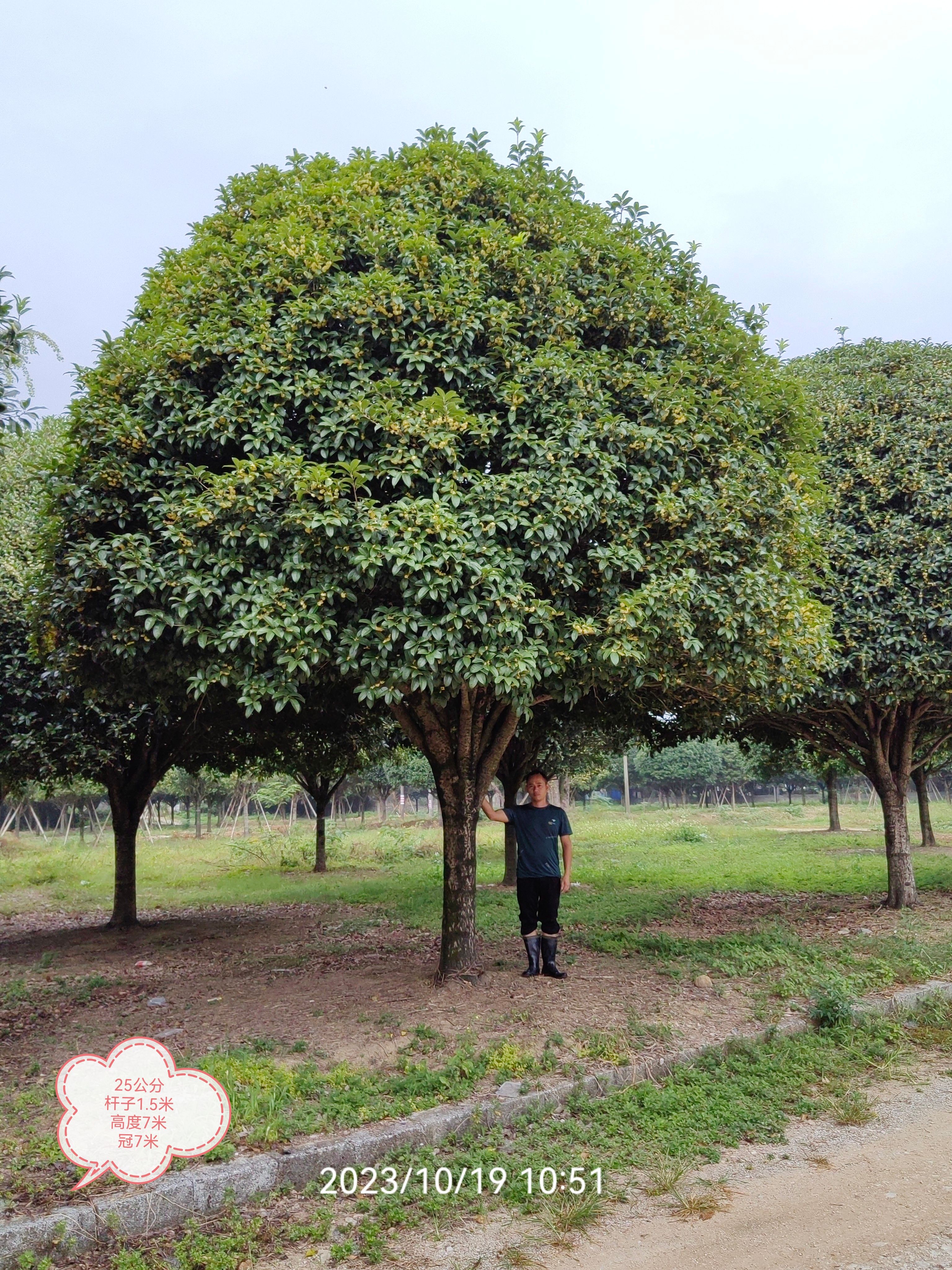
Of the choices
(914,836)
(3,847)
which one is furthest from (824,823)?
(3,847)

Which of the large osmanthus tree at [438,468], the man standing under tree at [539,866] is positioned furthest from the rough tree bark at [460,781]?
the man standing under tree at [539,866]

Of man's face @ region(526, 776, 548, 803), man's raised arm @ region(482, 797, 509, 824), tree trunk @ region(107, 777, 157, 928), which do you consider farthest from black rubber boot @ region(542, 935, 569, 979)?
tree trunk @ region(107, 777, 157, 928)

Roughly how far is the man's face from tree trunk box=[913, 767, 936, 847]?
59.6 ft

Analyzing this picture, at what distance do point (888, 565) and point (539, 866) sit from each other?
20.7 ft

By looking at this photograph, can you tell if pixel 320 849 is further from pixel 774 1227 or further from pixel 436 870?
pixel 774 1227

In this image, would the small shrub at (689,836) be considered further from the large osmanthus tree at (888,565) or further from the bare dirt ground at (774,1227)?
the bare dirt ground at (774,1227)

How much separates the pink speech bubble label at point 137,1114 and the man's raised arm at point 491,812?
3882 mm

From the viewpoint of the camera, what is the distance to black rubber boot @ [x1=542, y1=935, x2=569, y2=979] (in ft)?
26.6

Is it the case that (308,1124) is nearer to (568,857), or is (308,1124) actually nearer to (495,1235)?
(495,1235)

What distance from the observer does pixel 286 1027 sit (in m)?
7.01

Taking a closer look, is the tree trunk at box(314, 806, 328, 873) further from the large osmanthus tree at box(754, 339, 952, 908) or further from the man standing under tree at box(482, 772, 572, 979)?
the man standing under tree at box(482, 772, 572, 979)

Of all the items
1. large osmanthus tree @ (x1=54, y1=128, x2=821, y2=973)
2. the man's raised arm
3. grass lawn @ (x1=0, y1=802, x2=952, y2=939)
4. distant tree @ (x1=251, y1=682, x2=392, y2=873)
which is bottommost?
grass lawn @ (x1=0, y1=802, x2=952, y2=939)

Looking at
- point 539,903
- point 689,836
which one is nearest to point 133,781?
point 539,903

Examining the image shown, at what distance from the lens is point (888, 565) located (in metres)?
10.8
